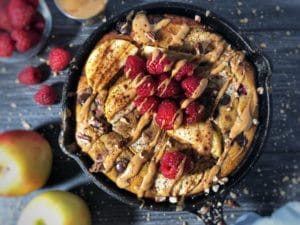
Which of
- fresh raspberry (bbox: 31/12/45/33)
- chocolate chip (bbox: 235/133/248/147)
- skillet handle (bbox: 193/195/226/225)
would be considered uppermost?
fresh raspberry (bbox: 31/12/45/33)

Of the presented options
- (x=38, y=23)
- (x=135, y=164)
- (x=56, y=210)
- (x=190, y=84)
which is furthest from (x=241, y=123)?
(x=38, y=23)

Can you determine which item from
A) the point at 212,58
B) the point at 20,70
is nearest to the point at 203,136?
the point at 212,58

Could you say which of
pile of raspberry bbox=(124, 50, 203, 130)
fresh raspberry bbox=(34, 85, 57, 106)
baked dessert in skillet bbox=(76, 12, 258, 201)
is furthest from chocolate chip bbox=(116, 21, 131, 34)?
fresh raspberry bbox=(34, 85, 57, 106)

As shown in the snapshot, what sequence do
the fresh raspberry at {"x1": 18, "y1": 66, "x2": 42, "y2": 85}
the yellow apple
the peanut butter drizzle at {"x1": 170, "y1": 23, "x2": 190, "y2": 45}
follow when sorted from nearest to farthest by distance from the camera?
the peanut butter drizzle at {"x1": 170, "y1": 23, "x2": 190, "y2": 45}
the yellow apple
the fresh raspberry at {"x1": 18, "y1": 66, "x2": 42, "y2": 85}

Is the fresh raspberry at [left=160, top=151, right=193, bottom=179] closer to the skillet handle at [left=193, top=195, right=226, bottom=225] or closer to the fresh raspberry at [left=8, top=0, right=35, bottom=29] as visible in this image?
the skillet handle at [left=193, top=195, right=226, bottom=225]

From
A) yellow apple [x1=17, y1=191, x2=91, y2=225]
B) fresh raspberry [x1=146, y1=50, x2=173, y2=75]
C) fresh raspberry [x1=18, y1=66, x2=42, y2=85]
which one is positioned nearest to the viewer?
fresh raspberry [x1=146, y1=50, x2=173, y2=75]

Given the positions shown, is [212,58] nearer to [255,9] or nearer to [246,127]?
[246,127]
